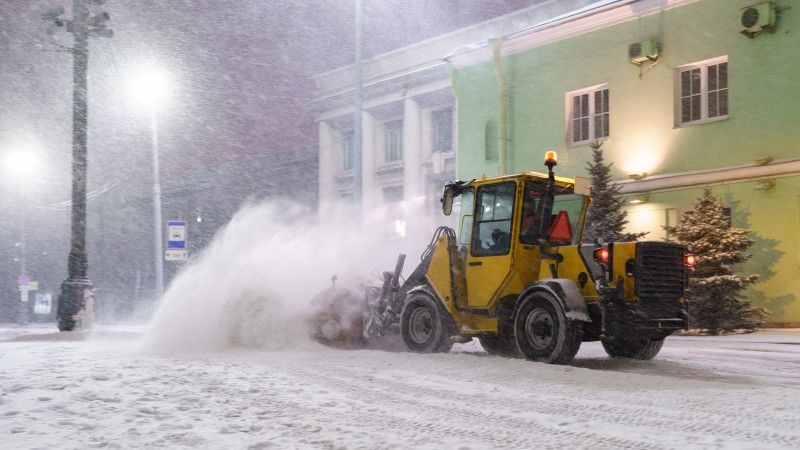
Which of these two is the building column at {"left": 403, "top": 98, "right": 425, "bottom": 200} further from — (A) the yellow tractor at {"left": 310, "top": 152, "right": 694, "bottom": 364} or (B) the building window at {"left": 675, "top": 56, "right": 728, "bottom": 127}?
(A) the yellow tractor at {"left": 310, "top": 152, "right": 694, "bottom": 364}

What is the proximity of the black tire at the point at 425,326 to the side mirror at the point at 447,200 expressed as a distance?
123cm

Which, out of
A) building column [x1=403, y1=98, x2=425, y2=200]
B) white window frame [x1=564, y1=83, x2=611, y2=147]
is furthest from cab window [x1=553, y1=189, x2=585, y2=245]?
building column [x1=403, y1=98, x2=425, y2=200]

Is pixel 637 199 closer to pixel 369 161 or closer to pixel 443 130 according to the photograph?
pixel 443 130

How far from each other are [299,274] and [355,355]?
7.63 ft

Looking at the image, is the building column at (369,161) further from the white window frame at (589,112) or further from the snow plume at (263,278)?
the snow plume at (263,278)

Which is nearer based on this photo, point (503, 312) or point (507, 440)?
point (507, 440)

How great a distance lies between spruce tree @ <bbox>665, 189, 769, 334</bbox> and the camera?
1623 centimetres

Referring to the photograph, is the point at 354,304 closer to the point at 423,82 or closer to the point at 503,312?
the point at 503,312

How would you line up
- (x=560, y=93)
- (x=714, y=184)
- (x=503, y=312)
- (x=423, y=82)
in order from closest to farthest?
(x=503, y=312) → (x=714, y=184) → (x=560, y=93) → (x=423, y=82)

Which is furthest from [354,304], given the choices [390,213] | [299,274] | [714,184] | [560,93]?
[390,213]

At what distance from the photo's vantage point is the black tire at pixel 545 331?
354 inches

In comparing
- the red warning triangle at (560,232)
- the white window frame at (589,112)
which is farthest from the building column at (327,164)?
the red warning triangle at (560,232)

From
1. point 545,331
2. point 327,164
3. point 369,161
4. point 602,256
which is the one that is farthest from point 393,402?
point 327,164

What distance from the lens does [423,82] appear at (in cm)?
3098
